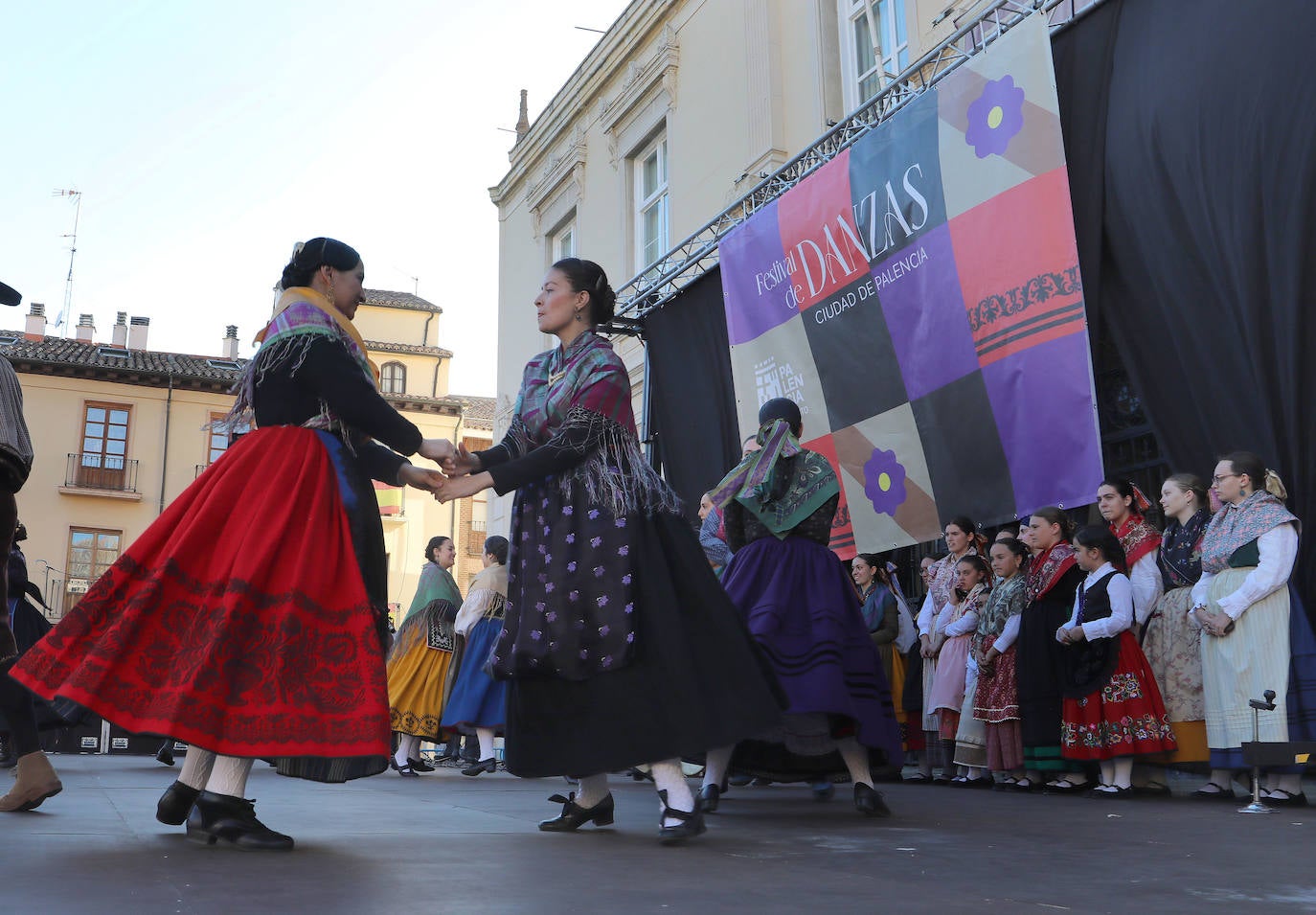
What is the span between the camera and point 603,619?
3096mm

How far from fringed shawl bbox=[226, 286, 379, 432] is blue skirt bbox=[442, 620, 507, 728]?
3.98 m

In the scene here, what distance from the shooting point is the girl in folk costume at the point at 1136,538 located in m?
5.29

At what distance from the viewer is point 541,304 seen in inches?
137

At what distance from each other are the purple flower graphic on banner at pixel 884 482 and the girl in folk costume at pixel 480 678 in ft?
7.31

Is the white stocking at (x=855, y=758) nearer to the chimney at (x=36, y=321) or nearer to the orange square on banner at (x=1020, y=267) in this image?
the orange square on banner at (x=1020, y=267)

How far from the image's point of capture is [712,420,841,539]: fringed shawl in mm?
4105

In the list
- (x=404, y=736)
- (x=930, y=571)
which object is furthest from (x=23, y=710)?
(x=930, y=571)

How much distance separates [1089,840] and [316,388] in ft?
7.49

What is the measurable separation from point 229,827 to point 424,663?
16.1 feet

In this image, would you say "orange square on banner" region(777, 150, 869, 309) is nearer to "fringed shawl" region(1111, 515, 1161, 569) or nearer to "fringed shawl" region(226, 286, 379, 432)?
"fringed shawl" region(1111, 515, 1161, 569)

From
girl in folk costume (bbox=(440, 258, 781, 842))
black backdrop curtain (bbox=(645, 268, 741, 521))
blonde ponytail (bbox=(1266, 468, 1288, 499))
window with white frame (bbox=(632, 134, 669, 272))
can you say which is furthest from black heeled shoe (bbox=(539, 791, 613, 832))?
window with white frame (bbox=(632, 134, 669, 272))

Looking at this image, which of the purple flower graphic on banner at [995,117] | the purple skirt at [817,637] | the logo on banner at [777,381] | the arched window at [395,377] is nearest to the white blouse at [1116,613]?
the purple skirt at [817,637]

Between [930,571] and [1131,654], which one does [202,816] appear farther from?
[930,571]

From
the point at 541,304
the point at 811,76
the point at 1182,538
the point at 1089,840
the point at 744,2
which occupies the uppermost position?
the point at 744,2
